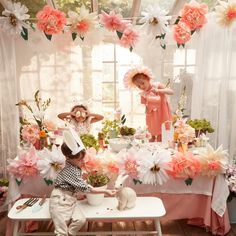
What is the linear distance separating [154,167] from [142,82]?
3.17 feet

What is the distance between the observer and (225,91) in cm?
344

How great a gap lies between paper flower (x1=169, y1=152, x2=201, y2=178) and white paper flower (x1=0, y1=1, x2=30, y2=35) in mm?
1805

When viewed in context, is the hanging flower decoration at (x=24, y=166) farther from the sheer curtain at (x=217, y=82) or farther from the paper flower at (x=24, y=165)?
the sheer curtain at (x=217, y=82)

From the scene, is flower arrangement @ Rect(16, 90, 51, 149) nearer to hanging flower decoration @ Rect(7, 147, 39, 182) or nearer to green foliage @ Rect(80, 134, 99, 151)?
hanging flower decoration @ Rect(7, 147, 39, 182)

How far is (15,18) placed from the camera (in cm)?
296

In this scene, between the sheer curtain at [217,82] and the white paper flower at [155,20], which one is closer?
the white paper flower at [155,20]

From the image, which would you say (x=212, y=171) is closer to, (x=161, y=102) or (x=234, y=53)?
(x=161, y=102)

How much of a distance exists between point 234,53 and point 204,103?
1.96 ft

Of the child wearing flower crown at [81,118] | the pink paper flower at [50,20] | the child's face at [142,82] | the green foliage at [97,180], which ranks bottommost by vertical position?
the green foliage at [97,180]

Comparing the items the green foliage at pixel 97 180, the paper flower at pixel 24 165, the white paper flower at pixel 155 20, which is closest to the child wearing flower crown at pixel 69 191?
the green foliage at pixel 97 180

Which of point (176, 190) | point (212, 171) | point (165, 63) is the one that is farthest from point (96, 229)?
point (165, 63)

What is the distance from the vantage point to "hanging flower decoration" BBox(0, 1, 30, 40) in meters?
2.92

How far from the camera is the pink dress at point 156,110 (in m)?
3.33

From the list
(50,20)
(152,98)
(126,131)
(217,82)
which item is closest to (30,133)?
(126,131)
